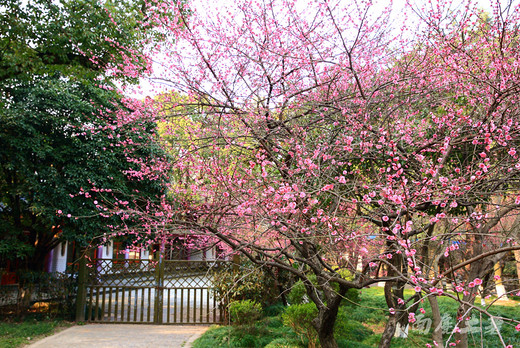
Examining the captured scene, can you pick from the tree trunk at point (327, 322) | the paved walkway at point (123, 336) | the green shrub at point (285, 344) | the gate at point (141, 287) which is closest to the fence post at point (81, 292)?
the gate at point (141, 287)

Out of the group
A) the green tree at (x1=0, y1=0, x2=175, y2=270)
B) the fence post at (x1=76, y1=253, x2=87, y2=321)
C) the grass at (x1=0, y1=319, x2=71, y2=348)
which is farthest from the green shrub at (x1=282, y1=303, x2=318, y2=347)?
the fence post at (x1=76, y1=253, x2=87, y2=321)

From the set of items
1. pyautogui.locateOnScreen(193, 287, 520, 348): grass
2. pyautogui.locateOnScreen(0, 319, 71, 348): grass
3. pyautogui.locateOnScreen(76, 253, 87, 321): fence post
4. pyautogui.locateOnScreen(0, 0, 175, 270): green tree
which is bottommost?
pyautogui.locateOnScreen(193, 287, 520, 348): grass

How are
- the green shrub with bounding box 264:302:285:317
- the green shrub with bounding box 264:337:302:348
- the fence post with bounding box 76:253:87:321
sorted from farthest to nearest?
the green shrub with bounding box 264:302:285:317 → the fence post with bounding box 76:253:87:321 → the green shrub with bounding box 264:337:302:348

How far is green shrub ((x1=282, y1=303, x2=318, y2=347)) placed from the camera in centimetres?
622

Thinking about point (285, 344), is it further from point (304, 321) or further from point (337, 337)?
point (337, 337)

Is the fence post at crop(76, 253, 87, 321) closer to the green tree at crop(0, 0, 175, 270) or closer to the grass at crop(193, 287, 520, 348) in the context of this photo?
the green tree at crop(0, 0, 175, 270)

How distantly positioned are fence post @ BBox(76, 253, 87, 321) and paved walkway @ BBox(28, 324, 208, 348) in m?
0.48

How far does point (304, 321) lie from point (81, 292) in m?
6.16

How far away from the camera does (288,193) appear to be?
13.0 ft

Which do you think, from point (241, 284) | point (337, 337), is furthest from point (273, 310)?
point (337, 337)

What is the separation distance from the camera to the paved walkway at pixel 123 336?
721cm

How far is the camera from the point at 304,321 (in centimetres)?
632

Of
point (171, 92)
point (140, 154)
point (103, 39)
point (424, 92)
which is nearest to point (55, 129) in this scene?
point (140, 154)

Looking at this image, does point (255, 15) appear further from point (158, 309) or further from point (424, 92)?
point (158, 309)
